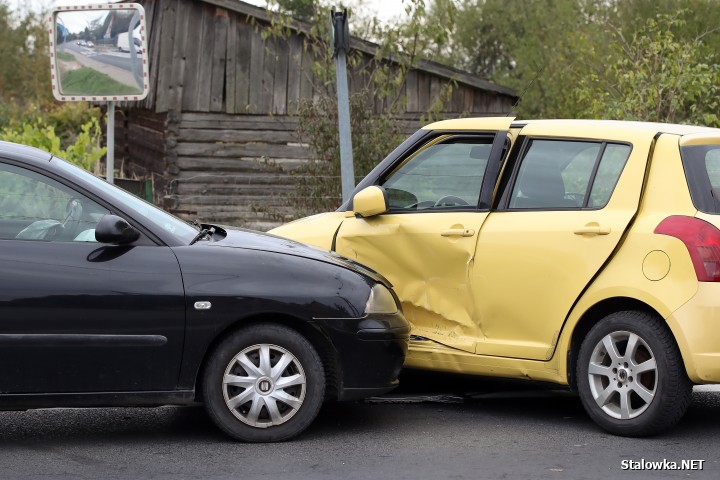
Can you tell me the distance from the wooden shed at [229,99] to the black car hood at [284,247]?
46.8 ft

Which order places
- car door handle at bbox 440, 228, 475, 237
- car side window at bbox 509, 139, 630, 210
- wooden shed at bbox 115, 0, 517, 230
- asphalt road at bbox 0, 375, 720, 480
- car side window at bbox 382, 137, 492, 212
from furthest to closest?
wooden shed at bbox 115, 0, 517, 230 < car side window at bbox 382, 137, 492, 212 < car door handle at bbox 440, 228, 475, 237 < car side window at bbox 509, 139, 630, 210 < asphalt road at bbox 0, 375, 720, 480

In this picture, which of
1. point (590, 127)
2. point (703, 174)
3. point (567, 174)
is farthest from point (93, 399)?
point (703, 174)

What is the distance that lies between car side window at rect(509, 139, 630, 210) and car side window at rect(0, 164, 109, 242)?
2.42 metres

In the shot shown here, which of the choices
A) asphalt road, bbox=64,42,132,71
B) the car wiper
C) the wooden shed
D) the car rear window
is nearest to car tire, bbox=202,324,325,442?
the car wiper

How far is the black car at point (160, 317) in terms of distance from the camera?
6105mm

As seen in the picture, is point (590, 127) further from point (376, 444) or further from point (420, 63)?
point (420, 63)

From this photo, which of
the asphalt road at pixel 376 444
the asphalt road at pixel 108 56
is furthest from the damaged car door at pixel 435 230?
the asphalt road at pixel 108 56

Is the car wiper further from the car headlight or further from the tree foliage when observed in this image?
the tree foliage

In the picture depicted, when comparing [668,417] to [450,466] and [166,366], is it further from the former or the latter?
[166,366]

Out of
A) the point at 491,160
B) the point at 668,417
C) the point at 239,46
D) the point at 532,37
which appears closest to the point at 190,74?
the point at 239,46

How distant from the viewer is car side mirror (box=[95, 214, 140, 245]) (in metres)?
6.17

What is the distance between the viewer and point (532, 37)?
4012 centimetres

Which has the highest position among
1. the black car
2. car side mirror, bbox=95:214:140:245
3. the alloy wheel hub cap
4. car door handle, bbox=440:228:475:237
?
car side mirror, bbox=95:214:140:245

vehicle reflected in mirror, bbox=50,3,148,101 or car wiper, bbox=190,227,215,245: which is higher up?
vehicle reflected in mirror, bbox=50,3,148,101
